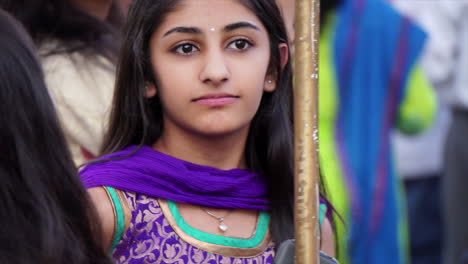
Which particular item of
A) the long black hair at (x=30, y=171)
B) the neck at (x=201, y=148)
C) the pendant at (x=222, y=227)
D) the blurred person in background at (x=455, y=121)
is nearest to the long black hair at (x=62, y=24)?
the neck at (x=201, y=148)

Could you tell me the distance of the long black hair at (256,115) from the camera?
3.11m

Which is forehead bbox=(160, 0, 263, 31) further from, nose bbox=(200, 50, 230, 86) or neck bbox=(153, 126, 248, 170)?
neck bbox=(153, 126, 248, 170)

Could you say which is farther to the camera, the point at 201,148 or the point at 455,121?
the point at 455,121

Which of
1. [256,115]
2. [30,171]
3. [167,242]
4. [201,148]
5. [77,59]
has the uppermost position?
[77,59]

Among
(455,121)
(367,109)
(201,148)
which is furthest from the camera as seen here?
(455,121)

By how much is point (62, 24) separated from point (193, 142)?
1.00 m

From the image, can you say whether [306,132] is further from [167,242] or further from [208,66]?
[167,242]

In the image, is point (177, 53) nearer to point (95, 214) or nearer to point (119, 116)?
point (119, 116)

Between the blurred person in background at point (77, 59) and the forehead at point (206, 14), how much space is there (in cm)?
78

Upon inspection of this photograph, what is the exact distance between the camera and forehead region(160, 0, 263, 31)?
119 inches

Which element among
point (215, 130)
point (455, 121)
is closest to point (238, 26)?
point (215, 130)

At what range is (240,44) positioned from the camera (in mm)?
3059

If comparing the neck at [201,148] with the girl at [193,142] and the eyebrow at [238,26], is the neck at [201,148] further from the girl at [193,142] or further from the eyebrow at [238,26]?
the eyebrow at [238,26]

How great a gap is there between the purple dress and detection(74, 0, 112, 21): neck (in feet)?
3.88
